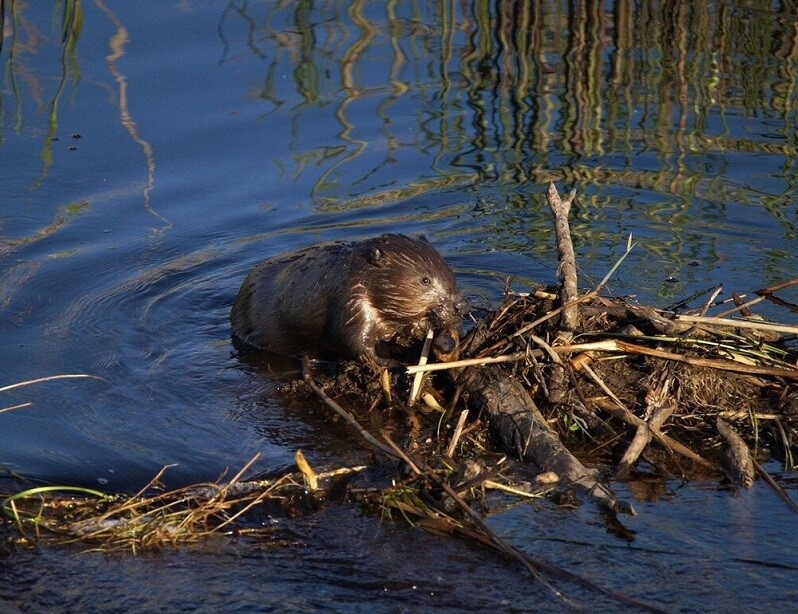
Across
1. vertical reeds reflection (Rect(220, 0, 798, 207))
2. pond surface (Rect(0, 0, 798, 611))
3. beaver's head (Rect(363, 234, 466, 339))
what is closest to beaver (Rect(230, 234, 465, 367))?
beaver's head (Rect(363, 234, 466, 339))

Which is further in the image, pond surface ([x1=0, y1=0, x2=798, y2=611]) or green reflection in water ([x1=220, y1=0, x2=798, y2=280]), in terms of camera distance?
green reflection in water ([x1=220, y1=0, x2=798, y2=280])

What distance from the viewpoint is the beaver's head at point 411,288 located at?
5.66 meters

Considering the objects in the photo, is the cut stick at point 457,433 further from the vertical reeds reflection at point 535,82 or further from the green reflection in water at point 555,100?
the vertical reeds reflection at point 535,82

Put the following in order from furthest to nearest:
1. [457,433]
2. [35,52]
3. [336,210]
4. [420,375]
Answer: [35,52], [336,210], [420,375], [457,433]

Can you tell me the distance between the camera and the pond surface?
4.09 metres

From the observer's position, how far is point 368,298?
5.70 meters

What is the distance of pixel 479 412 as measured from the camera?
5.12 meters

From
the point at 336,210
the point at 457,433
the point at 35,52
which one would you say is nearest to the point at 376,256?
the point at 457,433

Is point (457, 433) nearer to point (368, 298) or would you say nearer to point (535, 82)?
point (368, 298)

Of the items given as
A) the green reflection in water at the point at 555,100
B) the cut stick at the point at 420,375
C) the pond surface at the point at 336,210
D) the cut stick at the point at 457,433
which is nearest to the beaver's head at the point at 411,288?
the cut stick at the point at 420,375

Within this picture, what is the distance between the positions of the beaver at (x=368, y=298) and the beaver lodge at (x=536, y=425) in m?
0.23

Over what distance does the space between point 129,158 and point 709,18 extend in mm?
6034

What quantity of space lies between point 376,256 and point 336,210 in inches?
99.5

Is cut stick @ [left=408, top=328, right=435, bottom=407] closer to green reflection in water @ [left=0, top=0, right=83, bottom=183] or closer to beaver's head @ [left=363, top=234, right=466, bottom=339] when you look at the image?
beaver's head @ [left=363, top=234, right=466, bottom=339]
